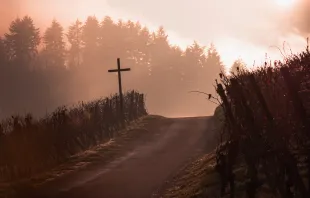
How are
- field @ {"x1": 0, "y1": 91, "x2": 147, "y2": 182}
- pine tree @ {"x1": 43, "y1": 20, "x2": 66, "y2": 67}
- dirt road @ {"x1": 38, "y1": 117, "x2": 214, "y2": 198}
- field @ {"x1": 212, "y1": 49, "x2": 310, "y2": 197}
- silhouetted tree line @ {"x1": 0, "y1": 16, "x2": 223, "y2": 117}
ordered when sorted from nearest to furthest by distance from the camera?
field @ {"x1": 212, "y1": 49, "x2": 310, "y2": 197}
dirt road @ {"x1": 38, "y1": 117, "x2": 214, "y2": 198}
field @ {"x1": 0, "y1": 91, "x2": 147, "y2": 182}
silhouetted tree line @ {"x1": 0, "y1": 16, "x2": 223, "y2": 117}
pine tree @ {"x1": 43, "y1": 20, "x2": 66, "y2": 67}

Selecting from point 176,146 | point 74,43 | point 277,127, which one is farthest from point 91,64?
point 277,127

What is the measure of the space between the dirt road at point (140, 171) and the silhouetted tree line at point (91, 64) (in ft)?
247

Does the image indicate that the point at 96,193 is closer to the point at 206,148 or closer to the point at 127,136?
the point at 206,148

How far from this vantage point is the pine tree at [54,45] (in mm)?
115000

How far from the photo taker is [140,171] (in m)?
13.6

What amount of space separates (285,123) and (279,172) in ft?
2.28

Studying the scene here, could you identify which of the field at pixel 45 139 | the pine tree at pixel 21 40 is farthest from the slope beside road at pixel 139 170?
the pine tree at pixel 21 40

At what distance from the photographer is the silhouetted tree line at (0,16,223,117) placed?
99.1 meters

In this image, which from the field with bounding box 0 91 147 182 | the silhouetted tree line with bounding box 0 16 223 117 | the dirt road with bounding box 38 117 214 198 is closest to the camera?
the dirt road with bounding box 38 117 214 198

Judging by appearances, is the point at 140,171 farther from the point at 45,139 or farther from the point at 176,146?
the point at 176,146

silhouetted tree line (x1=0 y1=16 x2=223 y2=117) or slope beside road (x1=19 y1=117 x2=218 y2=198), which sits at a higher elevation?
silhouetted tree line (x1=0 y1=16 x2=223 y2=117)

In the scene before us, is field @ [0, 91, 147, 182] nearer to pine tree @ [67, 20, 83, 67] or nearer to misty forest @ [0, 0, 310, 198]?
misty forest @ [0, 0, 310, 198]

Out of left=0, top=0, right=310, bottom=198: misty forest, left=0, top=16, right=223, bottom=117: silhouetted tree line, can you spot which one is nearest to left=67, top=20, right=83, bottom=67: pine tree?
left=0, top=16, right=223, bottom=117: silhouetted tree line

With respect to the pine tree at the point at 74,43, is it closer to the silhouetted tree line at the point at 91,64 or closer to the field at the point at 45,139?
the silhouetted tree line at the point at 91,64
